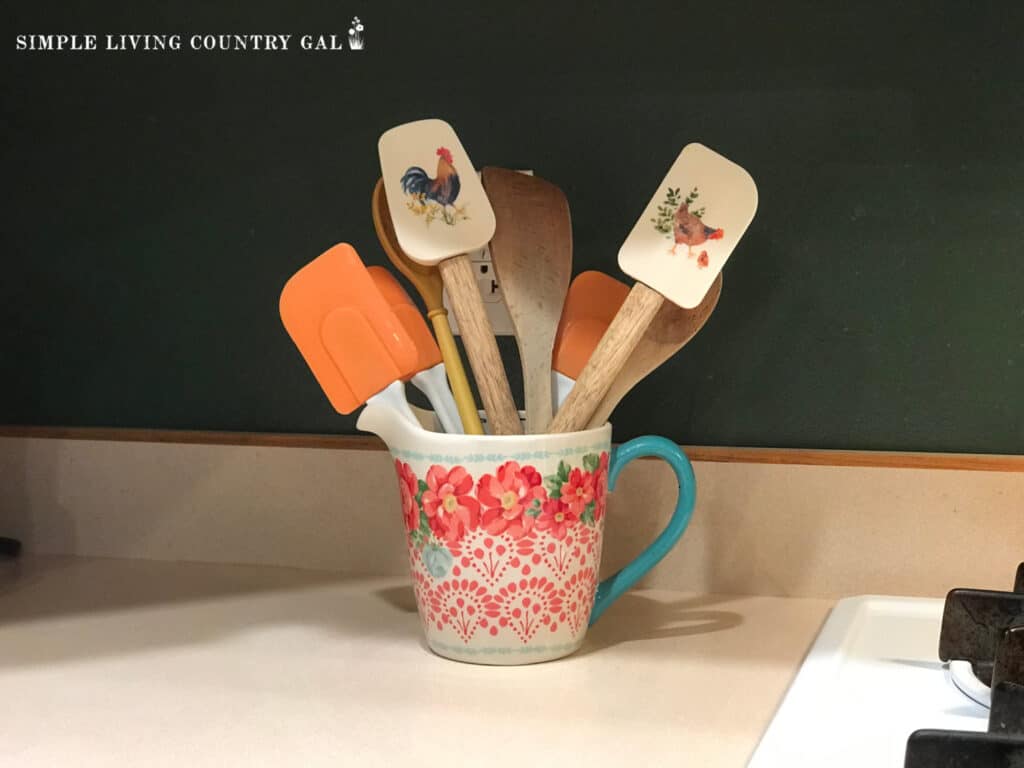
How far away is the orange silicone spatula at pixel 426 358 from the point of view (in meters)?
0.87

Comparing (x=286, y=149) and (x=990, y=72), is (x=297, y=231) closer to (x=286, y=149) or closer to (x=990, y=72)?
(x=286, y=149)

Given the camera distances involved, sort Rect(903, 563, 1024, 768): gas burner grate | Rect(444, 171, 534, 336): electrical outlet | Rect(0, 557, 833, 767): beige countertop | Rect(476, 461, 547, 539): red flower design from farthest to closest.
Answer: Rect(444, 171, 534, 336): electrical outlet, Rect(476, 461, 547, 539): red flower design, Rect(0, 557, 833, 767): beige countertop, Rect(903, 563, 1024, 768): gas burner grate

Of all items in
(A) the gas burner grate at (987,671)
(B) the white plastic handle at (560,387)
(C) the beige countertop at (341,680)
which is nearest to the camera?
(A) the gas burner grate at (987,671)

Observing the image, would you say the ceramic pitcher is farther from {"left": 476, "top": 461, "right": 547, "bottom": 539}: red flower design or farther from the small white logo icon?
the small white logo icon

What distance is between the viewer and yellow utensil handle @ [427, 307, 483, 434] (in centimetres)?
86

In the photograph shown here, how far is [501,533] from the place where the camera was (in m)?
0.80

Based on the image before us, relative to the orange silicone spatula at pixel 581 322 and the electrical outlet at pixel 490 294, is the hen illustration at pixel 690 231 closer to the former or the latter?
the orange silicone spatula at pixel 581 322

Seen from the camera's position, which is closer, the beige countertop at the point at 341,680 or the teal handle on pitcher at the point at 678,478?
the beige countertop at the point at 341,680

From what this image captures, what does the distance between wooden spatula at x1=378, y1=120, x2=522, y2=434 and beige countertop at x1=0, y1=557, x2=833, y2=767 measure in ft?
0.61

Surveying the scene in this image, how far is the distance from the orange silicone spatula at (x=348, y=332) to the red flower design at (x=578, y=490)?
0.12m

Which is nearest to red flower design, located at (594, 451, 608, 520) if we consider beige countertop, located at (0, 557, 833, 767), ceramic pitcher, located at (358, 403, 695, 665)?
ceramic pitcher, located at (358, 403, 695, 665)

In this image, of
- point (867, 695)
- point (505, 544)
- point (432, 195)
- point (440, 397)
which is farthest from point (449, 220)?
point (867, 695)

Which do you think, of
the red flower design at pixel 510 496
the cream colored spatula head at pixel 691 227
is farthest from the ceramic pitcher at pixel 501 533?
the cream colored spatula head at pixel 691 227

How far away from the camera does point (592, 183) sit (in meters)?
1.02
